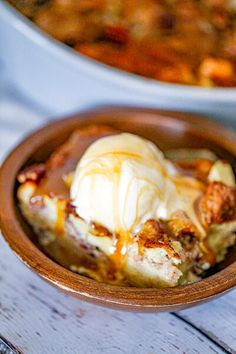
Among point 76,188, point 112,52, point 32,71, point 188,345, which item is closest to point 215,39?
point 112,52

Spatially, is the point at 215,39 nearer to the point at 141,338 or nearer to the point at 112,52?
the point at 112,52

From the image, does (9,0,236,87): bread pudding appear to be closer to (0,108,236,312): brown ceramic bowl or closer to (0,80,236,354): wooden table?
(0,108,236,312): brown ceramic bowl

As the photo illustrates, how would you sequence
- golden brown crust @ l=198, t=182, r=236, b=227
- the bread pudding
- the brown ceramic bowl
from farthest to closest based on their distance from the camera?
the bread pudding
golden brown crust @ l=198, t=182, r=236, b=227
the brown ceramic bowl

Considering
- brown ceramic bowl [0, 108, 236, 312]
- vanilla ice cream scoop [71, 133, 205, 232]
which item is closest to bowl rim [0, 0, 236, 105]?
brown ceramic bowl [0, 108, 236, 312]

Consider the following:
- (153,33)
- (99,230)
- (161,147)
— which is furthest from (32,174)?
(153,33)

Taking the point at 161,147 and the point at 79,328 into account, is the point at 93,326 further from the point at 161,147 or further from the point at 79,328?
the point at 161,147

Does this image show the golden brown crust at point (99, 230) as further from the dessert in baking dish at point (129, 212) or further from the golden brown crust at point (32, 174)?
the golden brown crust at point (32, 174)
